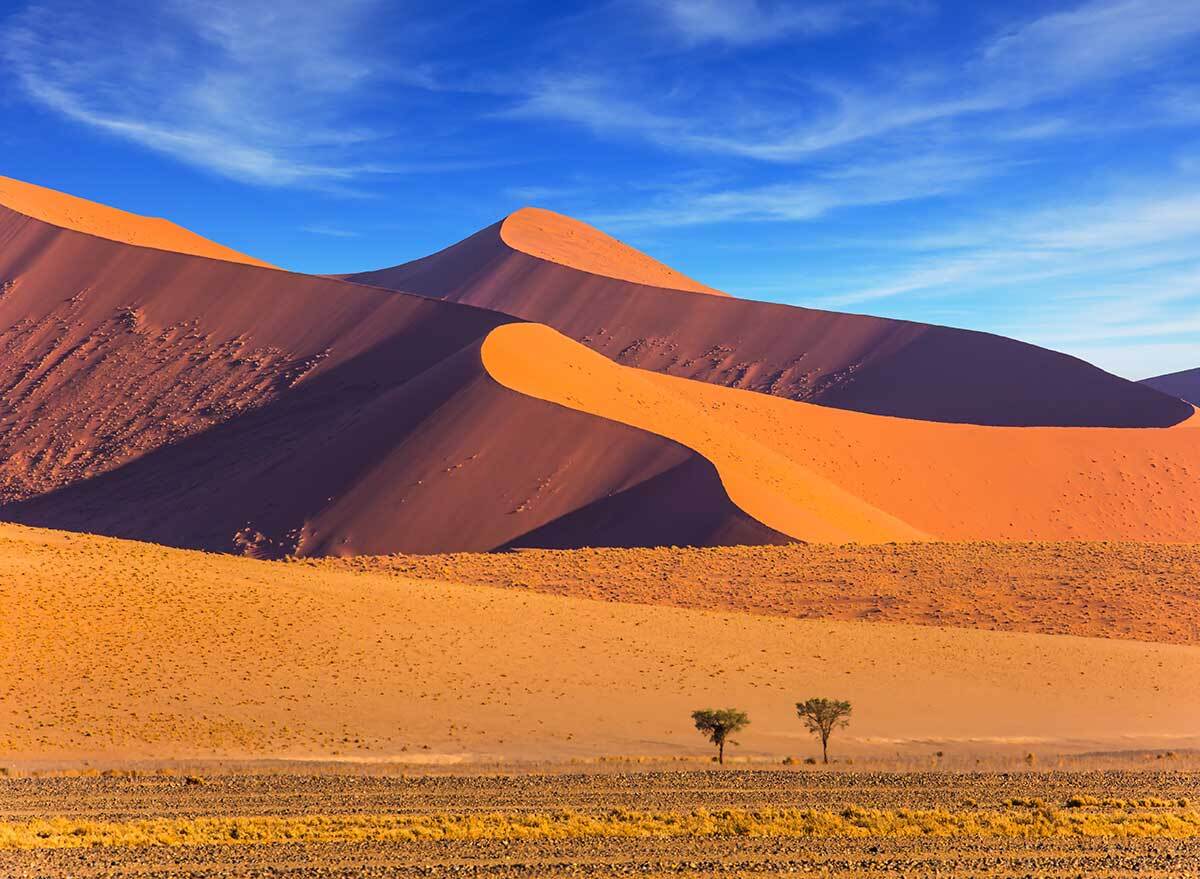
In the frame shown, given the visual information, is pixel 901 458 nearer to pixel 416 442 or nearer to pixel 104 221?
pixel 416 442

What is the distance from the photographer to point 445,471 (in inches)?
2098

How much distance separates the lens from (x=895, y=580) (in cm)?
4109

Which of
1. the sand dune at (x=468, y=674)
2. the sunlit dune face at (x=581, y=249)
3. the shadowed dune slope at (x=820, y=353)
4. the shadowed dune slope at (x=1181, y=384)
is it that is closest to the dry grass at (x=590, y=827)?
the sand dune at (x=468, y=674)

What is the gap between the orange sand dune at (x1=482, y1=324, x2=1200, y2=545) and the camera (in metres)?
58.3

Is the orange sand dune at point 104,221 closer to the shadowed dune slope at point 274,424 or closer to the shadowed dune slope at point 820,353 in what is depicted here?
the shadowed dune slope at point 274,424

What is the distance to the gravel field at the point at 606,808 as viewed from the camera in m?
14.2

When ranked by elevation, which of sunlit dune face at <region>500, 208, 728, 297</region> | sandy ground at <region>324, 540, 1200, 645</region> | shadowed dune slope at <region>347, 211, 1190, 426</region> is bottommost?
sandy ground at <region>324, 540, 1200, 645</region>

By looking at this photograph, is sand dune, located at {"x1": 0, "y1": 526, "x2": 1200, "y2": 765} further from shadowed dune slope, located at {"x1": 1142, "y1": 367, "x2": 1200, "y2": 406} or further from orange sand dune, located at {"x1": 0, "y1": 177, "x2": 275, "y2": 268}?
shadowed dune slope, located at {"x1": 1142, "y1": 367, "x2": 1200, "y2": 406}

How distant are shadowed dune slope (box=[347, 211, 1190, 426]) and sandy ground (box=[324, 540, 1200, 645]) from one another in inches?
1845

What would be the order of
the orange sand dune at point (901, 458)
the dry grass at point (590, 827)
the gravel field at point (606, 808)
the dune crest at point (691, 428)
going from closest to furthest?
the gravel field at point (606, 808), the dry grass at point (590, 827), the dune crest at point (691, 428), the orange sand dune at point (901, 458)

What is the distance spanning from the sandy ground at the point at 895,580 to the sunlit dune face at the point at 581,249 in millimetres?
78884

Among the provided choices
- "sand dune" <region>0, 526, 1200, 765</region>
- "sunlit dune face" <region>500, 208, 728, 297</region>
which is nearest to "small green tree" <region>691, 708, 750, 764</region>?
"sand dune" <region>0, 526, 1200, 765</region>

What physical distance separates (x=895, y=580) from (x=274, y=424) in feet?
117

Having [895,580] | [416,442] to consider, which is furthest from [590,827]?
[416,442]
